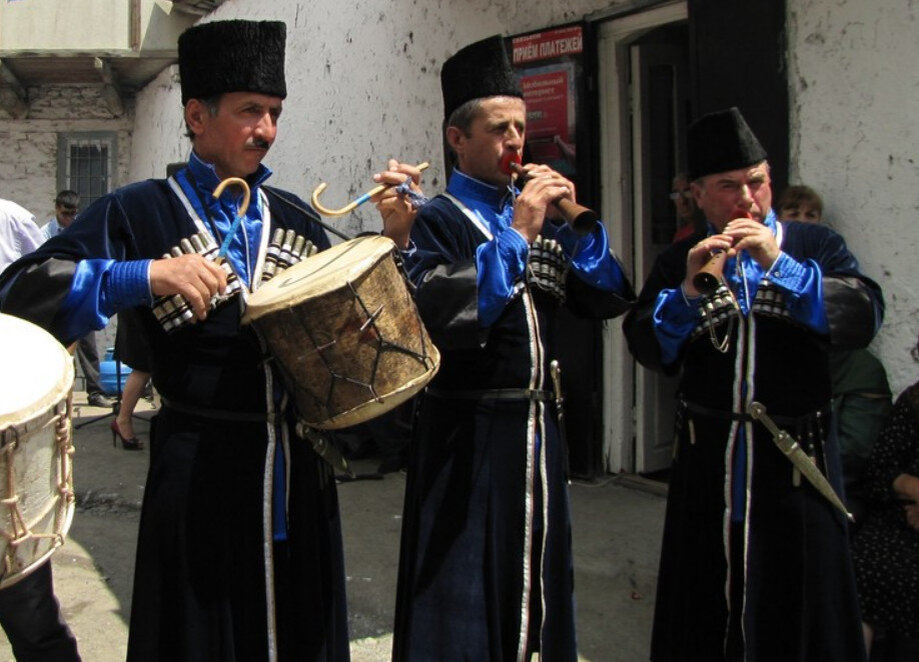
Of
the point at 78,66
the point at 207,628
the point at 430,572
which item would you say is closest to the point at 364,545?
the point at 430,572

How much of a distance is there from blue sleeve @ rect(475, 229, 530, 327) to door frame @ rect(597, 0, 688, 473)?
3.09 metres

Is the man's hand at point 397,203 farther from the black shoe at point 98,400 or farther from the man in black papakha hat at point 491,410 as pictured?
the black shoe at point 98,400

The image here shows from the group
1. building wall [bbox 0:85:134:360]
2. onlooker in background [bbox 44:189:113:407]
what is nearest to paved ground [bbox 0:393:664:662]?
onlooker in background [bbox 44:189:113:407]

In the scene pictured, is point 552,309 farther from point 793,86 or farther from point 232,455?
point 793,86

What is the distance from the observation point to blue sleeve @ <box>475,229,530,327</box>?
8.23 feet

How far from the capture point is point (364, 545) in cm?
506

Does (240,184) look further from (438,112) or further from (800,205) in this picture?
(438,112)

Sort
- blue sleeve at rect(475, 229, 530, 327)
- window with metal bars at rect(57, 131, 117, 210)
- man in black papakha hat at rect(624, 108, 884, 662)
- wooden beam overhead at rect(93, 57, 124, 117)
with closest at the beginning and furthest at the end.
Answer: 1. blue sleeve at rect(475, 229, 530, 327)
2. man in black papakha hat at rect(624, 108, 884, 662)
3. wooden beam overhead at rect(93, 57, 124, 117)
4. window with metal bars at rect(57, 131, 117, 210)

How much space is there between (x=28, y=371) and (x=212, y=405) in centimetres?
47

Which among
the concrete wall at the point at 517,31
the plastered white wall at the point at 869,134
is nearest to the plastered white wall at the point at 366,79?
the concrete wall at the point at 517,31

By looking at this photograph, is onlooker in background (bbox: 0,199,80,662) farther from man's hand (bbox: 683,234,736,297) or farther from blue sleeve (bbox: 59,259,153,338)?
man's hand (bbox: 683,234,736,297)

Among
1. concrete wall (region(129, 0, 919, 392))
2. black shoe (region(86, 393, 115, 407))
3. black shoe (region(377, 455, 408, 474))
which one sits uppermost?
concrete wall (region(129, 0, 919, 392))

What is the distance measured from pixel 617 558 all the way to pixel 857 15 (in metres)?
2.61

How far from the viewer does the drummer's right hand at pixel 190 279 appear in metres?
2.11
